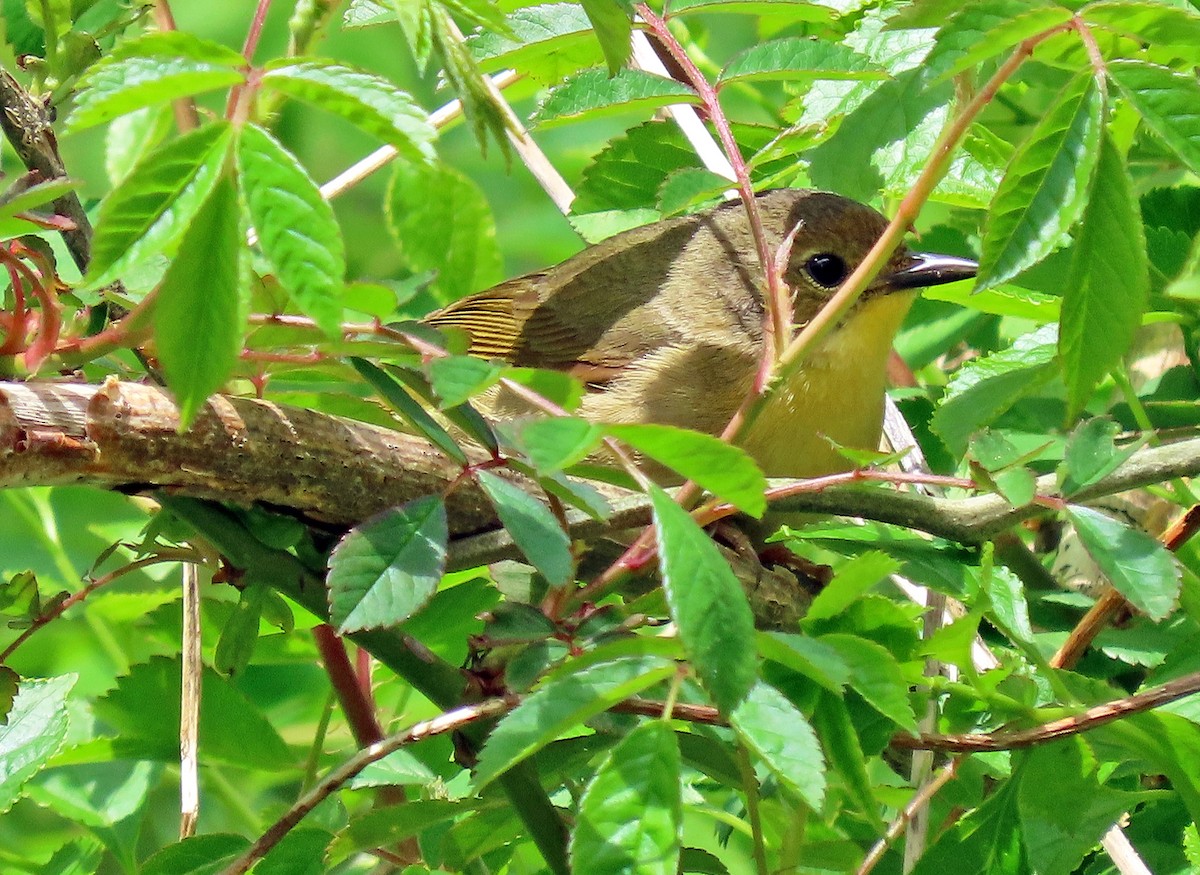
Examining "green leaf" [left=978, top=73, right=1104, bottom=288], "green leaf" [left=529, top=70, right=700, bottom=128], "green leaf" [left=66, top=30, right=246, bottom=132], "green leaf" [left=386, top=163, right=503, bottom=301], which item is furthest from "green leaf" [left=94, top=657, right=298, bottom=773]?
"green leaf" [left=978, top=73, right=1104, bottom=288]

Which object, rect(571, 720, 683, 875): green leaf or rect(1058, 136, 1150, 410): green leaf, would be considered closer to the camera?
rect(571, 720, 683, 875): green leaf

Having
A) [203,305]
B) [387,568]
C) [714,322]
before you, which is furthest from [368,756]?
[714,322]

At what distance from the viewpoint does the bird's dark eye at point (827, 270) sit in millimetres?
3336

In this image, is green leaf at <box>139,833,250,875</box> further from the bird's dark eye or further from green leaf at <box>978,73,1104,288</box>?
the bird's dark eye

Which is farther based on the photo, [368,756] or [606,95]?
[606,95]

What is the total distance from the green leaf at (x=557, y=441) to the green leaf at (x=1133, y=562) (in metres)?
0.66

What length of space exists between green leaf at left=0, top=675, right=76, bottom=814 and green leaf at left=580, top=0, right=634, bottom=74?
3.43ft

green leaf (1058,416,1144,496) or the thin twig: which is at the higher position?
green leaf (1058,416,1144,496)

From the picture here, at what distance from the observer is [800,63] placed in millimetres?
1866

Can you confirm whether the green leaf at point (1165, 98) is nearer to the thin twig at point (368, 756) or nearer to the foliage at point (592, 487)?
the foliage at point (592, 487)

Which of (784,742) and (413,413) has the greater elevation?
(413,413)

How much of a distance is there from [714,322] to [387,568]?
2038 millimetres

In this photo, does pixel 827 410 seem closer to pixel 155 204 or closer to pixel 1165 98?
pixel 1165 98

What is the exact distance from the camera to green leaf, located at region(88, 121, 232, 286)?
1.15m
